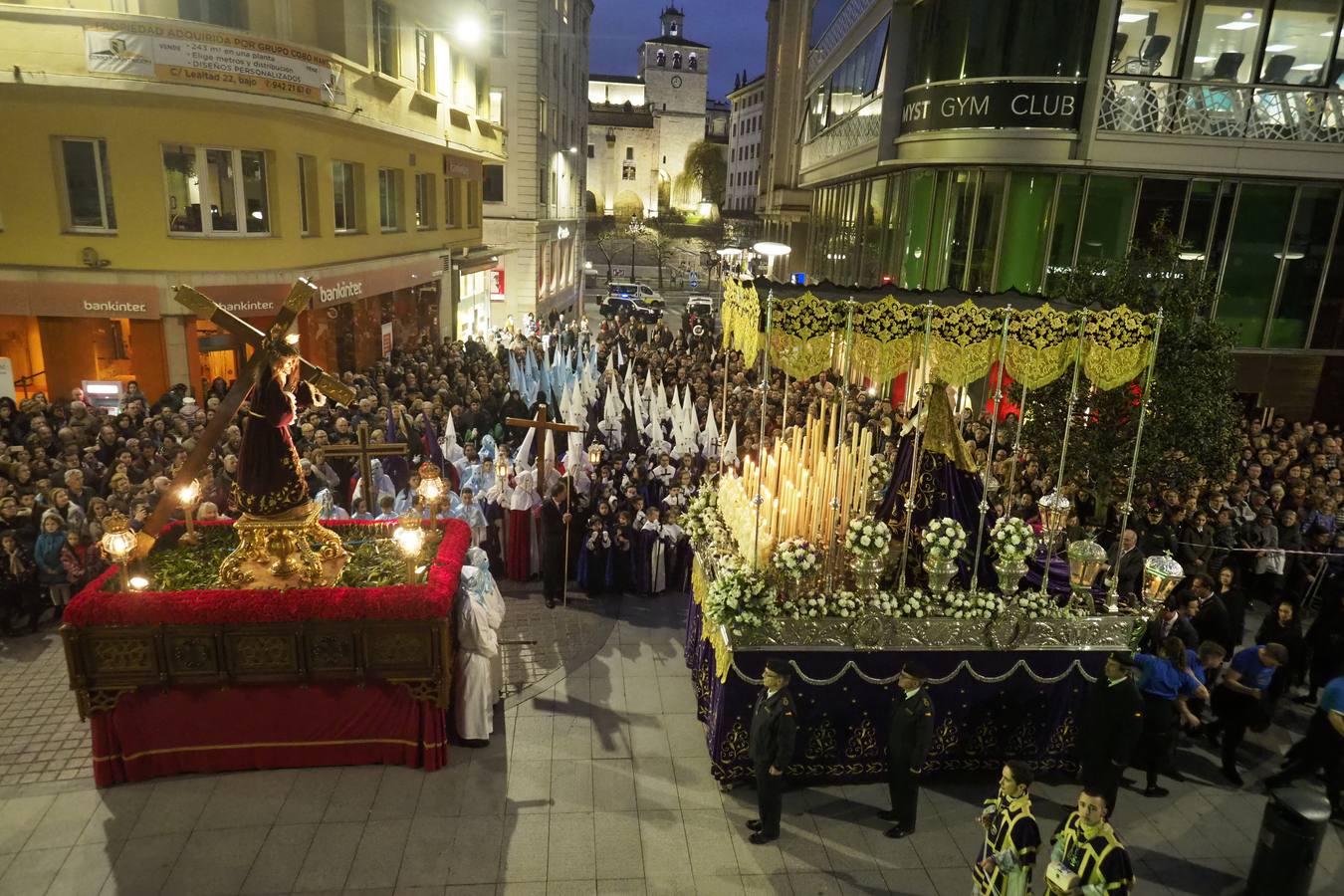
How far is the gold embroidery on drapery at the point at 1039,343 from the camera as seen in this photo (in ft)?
28.1

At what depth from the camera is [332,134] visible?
2038 centimetres

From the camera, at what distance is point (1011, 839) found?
5.94 metres

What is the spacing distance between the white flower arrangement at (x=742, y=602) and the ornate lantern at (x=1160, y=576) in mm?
4276

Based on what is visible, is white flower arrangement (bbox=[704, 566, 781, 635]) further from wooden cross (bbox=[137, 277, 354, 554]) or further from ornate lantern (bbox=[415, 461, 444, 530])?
wooden cross (bbox=[137, 277, 354, 554])

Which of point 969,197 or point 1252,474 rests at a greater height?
point 969,197

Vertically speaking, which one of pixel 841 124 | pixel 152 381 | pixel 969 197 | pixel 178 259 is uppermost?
pixel 841 124

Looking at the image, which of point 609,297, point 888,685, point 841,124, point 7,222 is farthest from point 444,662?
point 609,297

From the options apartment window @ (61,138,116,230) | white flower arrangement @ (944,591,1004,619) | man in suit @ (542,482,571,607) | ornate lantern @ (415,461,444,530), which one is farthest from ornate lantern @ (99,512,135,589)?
apartment window @ (61,138,116,230)

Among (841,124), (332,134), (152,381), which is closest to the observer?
(152,381)

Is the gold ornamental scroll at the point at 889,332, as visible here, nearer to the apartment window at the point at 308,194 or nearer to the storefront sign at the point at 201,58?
the storefront sign at the point at 201,58

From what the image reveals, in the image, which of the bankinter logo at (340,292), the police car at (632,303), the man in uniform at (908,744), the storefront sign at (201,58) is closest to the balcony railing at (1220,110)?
the man in uniform at (908,744)

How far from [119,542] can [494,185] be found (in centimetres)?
3384

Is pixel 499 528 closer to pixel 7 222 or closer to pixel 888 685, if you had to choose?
pixel 888 685

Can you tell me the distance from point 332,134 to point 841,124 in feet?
49.0
